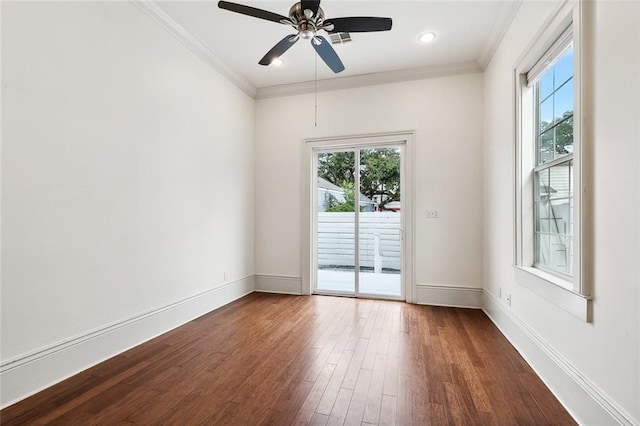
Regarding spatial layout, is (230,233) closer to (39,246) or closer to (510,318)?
(39,246)

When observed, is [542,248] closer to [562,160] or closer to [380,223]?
[562,160]

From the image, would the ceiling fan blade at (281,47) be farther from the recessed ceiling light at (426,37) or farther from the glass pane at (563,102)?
the glass pane at (563,102)

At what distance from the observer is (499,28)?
3.06 meters

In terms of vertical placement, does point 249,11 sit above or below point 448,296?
above

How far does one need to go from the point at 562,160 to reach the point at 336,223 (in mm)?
2878

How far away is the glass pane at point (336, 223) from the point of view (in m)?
4.50

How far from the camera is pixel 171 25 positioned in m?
3.04

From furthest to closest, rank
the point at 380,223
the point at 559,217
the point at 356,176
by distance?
the point at 356,176
the point at 380,223
the point at 559,217

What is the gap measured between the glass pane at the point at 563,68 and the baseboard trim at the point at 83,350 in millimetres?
3860

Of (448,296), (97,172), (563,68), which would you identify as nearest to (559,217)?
(563,68)

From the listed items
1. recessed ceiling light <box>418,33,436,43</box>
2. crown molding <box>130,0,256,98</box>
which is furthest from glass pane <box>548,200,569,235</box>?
crown molding <box>130,0,256,98</box>

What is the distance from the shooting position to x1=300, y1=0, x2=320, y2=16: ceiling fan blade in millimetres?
2104

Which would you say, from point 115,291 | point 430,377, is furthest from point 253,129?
point 430,377

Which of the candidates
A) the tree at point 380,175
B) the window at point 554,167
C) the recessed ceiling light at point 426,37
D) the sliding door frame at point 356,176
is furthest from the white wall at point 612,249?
the tree at point 380,175
